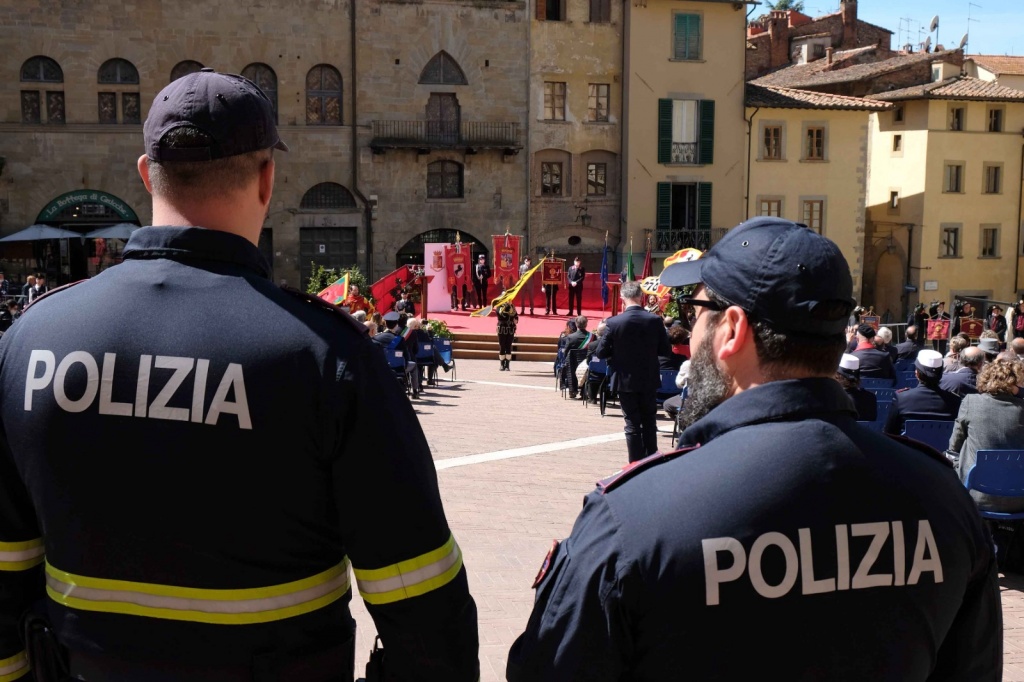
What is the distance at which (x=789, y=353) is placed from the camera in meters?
2.29

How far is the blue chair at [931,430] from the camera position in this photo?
9062mm

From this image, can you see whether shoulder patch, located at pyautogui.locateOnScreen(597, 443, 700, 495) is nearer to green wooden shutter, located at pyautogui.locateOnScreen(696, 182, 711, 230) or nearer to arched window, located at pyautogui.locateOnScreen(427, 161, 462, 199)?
arched window, located at pyautogui.locateOnScreen(427, 161, 462, 199)

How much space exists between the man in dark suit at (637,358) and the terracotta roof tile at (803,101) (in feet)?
103

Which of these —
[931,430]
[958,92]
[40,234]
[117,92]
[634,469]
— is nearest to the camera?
[634,469]

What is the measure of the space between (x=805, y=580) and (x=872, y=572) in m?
0.15

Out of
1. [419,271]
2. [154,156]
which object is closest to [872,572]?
[154,156]

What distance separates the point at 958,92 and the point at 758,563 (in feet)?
142

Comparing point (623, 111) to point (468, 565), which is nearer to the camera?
point (468, 565)

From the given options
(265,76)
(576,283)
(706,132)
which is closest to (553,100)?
(706,132)

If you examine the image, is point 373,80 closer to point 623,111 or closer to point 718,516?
point 623,111

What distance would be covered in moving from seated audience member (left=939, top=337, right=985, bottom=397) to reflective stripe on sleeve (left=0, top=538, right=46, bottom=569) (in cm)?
860

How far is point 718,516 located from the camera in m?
2.12

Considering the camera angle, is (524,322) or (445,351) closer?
(445,351)

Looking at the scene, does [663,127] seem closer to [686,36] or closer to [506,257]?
[686,36]
